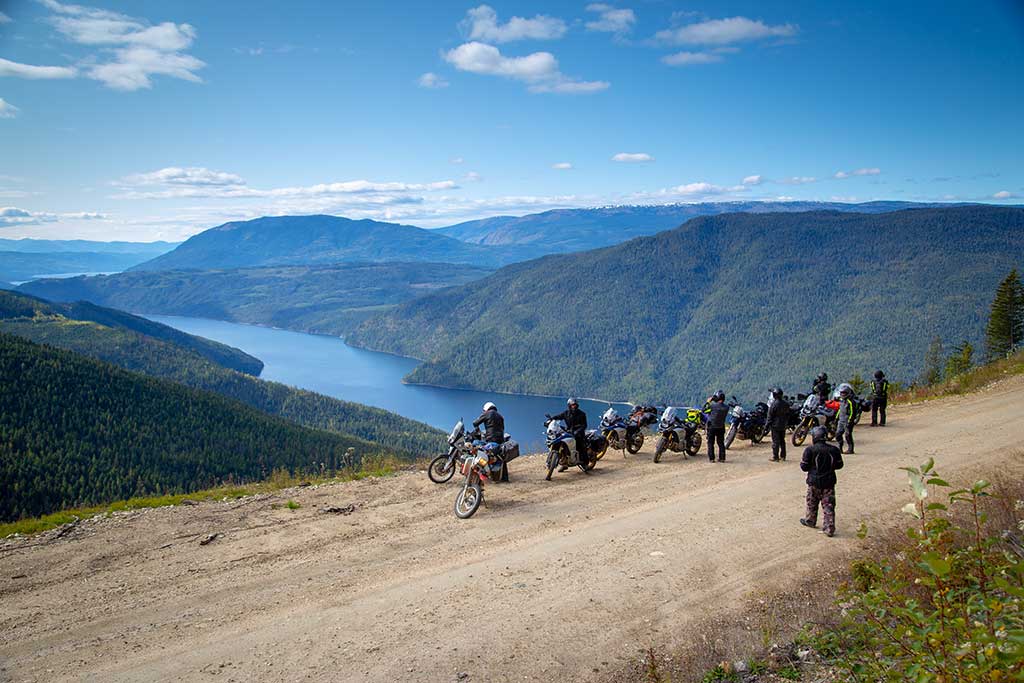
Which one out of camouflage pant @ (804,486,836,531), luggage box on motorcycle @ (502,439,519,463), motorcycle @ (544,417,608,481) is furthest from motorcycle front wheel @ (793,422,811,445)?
luggage box on motorcycle @ (502,439,519,463)

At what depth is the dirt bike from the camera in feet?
44.4

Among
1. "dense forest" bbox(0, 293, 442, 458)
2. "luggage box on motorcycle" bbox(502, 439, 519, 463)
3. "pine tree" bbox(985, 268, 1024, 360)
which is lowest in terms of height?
"dense forest" bbox(0, 293, 442, 458)

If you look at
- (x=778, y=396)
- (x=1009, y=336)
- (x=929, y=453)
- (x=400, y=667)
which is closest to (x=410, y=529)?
(x=400, y=667)

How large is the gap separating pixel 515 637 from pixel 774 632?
9.82ft

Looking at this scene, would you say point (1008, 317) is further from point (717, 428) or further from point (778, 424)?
point (717, 428)

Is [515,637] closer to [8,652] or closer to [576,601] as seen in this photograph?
[576,601]

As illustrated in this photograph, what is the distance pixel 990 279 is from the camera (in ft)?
650

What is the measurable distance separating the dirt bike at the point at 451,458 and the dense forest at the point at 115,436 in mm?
33251

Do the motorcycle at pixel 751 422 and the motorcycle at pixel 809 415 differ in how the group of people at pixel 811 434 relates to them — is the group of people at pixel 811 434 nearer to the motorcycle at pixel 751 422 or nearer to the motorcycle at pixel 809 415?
the motorcycle at pixel 809 415

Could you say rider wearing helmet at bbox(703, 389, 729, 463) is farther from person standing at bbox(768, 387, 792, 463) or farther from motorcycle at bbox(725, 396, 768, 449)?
motorcycle at bbox(725, 396, 768, 449)

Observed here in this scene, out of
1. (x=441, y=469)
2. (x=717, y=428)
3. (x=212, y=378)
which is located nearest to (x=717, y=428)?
(x=717, y=428)

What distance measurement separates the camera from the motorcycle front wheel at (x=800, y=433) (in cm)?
1806

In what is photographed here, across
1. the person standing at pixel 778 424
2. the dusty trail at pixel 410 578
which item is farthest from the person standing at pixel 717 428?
the dusty trail at pixel 410 578

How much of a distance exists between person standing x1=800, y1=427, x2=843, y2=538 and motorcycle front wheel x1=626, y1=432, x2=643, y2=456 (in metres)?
6.72
